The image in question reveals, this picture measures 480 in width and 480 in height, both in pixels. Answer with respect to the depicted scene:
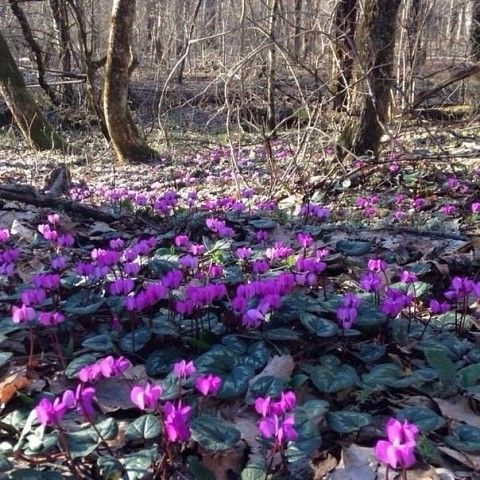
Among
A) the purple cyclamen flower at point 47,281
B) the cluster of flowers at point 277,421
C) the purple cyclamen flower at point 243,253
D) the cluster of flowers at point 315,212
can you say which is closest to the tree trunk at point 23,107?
the cluster of flowers at point 315,212

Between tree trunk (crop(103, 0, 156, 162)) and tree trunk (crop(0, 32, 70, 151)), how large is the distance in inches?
51.4

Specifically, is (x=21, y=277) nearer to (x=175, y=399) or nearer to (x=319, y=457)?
(x=175, y=399)

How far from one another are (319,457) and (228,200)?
2.83 meters

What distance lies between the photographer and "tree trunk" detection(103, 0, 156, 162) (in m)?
9.03

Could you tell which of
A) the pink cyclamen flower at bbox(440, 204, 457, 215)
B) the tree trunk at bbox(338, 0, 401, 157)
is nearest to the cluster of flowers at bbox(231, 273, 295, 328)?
the pink cyclamen flower at bbox(440, 204, 457, 215)

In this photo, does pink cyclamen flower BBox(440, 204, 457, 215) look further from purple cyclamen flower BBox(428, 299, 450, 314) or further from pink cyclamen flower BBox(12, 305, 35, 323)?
pink cyclamen flower BBox(12, 305, 35, 323)

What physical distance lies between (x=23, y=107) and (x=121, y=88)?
2.54 meters

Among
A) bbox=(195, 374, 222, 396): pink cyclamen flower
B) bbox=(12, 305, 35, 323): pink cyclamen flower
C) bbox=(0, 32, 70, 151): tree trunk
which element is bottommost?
bbox=(0, 32, 70, 151): tree trunk

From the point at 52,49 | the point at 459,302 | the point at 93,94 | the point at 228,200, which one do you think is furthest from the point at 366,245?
the point at 52,49

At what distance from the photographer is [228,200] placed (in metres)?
4.16

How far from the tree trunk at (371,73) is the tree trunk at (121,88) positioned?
4.28m

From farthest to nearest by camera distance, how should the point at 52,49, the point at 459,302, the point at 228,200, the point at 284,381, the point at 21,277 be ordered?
the point at 52,49, the point at 228,200, the point at 21,277, the point at 459,302, the point at 284,381

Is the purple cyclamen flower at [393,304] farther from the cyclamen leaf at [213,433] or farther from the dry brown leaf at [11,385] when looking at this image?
the dry brown leaf at [11,385]

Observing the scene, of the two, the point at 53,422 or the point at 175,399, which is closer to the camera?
the point at 53,422
